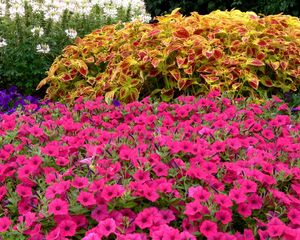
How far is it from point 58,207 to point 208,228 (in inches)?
20.8

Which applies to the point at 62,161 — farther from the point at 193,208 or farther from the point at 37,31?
the point at 37,31

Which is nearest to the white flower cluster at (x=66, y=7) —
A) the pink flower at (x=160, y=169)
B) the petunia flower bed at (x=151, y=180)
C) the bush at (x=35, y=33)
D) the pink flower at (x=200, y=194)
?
the bush at (x=35, y=33)

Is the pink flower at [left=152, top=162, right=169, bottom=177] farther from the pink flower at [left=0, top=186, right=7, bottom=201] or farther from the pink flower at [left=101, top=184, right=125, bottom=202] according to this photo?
the pink flower at [left=0, top=186, right=7, bottom=201]

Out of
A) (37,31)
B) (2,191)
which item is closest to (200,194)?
(2,191)

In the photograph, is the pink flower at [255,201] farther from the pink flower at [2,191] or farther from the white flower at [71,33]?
the white flower at [71,33]

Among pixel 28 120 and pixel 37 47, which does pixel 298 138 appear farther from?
pixel 37 47

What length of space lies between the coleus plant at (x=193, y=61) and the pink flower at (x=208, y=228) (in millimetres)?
2056

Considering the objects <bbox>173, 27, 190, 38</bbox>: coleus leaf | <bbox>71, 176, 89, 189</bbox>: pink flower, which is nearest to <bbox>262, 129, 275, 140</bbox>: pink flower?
<bbox>71, 176, 89, 189</bbox>: pink flower

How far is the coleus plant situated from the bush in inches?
17.3

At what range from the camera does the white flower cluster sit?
219 inches

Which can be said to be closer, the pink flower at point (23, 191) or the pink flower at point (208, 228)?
the pink flower at point (208, 228)

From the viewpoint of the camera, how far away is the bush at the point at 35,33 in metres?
4.98

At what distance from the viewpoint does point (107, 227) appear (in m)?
1.92

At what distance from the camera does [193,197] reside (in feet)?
6.79
